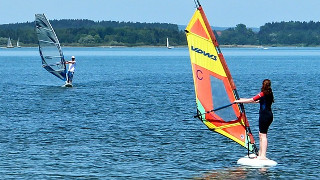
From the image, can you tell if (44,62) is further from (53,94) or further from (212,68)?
(212,68)

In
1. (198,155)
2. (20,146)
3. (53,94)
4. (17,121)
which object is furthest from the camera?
(53,94)

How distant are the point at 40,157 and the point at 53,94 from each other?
95.1 ft

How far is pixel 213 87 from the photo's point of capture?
2228 centimetres

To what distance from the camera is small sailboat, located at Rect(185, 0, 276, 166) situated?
21.6 m

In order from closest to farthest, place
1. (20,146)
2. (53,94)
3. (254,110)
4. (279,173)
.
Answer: (279,173)
(20,146)
(254,110)
(53,94)

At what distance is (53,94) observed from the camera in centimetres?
5216

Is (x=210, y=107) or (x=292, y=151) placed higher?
(x=210, y=107)

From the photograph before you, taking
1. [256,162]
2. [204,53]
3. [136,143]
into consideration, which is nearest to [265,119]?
[256,162]

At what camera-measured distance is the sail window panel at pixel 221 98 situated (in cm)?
2214

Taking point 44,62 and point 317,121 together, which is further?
point 44,62

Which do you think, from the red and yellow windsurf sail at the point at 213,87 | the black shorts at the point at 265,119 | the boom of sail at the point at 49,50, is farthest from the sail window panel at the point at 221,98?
A: the boom of sail at the point at 49,50

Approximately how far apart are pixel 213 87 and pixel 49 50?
40.9 m

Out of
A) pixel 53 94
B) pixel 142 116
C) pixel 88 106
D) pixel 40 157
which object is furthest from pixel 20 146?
pixel 53 94

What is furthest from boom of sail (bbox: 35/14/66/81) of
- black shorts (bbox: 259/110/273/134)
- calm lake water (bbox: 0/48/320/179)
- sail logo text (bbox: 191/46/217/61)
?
black shorts (bbox: 259/110/273/134)
